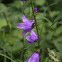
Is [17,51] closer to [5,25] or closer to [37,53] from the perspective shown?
[5,25]

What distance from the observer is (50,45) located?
228 centimetres

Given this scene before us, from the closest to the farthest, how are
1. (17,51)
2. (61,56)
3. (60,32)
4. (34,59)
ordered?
(34,59) < (61,56) < (17,51) < (60,32)

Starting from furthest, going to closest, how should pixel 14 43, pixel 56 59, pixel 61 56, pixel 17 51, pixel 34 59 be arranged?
1. pixel 14 43
2. pixel 17 51
3. pixel 56 59
4. pixel 61 56
5. pixel 34 59

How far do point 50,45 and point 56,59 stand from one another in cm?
86

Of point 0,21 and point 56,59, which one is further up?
point 0,21

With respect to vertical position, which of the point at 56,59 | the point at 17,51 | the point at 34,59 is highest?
the point at 34,59

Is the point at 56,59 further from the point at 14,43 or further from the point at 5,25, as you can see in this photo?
the point at 5,25

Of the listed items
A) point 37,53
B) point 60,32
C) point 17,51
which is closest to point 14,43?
point 17,51

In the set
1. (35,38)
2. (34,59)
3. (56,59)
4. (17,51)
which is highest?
(35,38)

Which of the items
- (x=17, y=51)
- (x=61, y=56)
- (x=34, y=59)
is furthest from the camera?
(x=17, y=51)

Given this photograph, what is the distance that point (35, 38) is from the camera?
4.25ft

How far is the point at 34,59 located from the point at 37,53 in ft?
0.22

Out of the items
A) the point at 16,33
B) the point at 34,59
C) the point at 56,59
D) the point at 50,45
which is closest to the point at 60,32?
the point at 50,45

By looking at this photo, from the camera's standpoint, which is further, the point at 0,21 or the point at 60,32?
the point at 0,21
